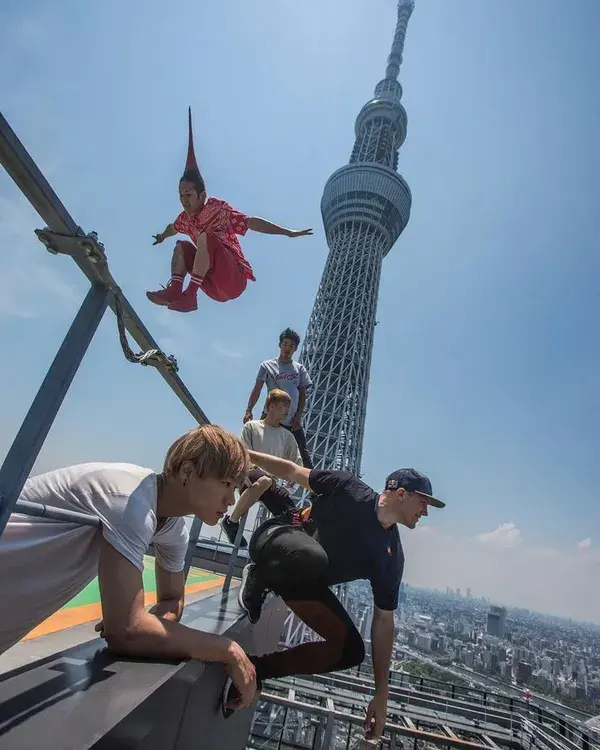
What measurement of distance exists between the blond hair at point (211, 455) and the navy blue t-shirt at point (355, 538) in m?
0.95

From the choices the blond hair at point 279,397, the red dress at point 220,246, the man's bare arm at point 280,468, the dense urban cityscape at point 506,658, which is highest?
the red dress at point 220,246

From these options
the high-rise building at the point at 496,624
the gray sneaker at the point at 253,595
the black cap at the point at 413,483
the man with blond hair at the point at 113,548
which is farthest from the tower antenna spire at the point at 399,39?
the high-rise building at the point at 496,624

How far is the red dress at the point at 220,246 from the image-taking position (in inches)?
125

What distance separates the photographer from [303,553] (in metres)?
1.91

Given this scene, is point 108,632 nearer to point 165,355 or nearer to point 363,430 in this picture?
point 165,355

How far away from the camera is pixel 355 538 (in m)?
2.22

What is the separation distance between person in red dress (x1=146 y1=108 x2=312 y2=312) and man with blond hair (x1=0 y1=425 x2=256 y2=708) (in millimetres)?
1809

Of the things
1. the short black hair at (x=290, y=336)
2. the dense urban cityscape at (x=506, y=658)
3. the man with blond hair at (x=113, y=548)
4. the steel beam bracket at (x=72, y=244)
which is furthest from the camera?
the dense urban cityscape at (x=506, y=658)

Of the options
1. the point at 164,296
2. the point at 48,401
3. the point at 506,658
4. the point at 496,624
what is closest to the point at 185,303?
the point at 164,296

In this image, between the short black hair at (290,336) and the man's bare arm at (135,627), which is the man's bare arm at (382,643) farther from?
the short black hair at (290,336)

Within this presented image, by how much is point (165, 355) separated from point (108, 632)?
913 millimetres

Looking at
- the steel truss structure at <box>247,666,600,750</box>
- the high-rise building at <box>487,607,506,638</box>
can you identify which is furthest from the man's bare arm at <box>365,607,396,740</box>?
the high-rise building at <box>487,607,506,638</box>

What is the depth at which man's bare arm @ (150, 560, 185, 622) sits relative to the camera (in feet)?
5.38

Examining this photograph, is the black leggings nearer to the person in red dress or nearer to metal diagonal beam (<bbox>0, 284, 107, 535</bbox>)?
metal diagonal beam (<bbox>0, 284, 107, 535</bbox>)
